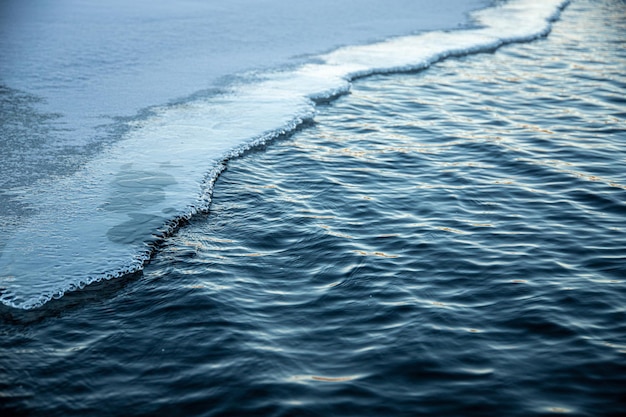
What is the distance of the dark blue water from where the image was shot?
3.82 meters

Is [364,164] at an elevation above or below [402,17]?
below

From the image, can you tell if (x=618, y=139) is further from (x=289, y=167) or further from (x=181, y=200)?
(x=181, y=200)

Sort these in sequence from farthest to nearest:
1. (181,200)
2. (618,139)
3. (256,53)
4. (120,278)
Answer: (256,53) < (618,139) < (181,200) < (120,278)

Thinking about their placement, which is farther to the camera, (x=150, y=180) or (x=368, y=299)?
(x=150, y=180)

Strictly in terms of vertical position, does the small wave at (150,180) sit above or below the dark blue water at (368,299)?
above

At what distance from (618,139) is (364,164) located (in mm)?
3468

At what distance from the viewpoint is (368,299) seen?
15.8ft

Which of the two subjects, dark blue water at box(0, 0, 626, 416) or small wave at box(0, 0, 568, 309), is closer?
dark blue water at box(0, 0, 626, 416)

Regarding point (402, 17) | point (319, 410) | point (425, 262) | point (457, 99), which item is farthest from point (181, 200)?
point (402, 17)

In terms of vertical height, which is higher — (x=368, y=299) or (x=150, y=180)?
(x=150, y=180)

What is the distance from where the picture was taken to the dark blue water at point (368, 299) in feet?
12.5

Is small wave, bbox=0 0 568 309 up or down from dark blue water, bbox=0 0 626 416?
up

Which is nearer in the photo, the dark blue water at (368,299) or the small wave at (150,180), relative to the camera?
the dark blue water at (368,299)

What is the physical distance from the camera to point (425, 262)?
5.36 m
